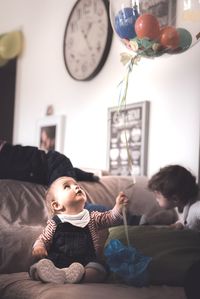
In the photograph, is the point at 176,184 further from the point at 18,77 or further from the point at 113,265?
the point at 18,77

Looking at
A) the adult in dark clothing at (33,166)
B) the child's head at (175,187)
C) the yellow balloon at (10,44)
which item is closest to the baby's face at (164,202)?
the child's head at (175,187)

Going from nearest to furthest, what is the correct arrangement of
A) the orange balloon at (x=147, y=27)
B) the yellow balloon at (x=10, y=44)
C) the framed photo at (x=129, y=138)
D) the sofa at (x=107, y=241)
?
the sofa at (x=107, y=241) → the orange balloon at (x=147, y=27) → the framed photo at (x=129, y=138) → the yellow balloon at (x=10, y=44)

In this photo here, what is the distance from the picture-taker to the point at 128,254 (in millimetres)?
1151

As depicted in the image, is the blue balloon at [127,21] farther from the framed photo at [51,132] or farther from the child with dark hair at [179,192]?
the framed photo at [51,132]

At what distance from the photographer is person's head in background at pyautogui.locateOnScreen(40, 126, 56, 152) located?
271 centimetres

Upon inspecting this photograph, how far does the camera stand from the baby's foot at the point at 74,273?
1112mm

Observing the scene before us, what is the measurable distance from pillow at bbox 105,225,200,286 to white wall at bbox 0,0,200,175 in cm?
56

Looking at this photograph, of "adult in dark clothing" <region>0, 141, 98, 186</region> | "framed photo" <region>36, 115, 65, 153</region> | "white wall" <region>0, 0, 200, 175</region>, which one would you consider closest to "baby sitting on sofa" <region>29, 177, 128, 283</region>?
"adult in dark clothing" <region>0, 141, 98, 186</region>

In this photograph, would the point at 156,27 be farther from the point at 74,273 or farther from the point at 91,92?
the point at 91,92

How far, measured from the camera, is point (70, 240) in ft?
4.02

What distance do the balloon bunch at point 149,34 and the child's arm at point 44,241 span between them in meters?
0.66

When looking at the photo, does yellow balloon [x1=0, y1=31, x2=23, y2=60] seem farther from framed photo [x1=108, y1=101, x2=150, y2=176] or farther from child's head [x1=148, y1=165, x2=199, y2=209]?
child's head [x1=148, y1=165, x2=199, y2=209]

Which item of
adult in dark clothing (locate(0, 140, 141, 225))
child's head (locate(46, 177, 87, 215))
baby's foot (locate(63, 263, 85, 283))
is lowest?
baby's foot (locate(63, 263, 85, 283))

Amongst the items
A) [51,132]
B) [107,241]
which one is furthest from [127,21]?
[51,132]
